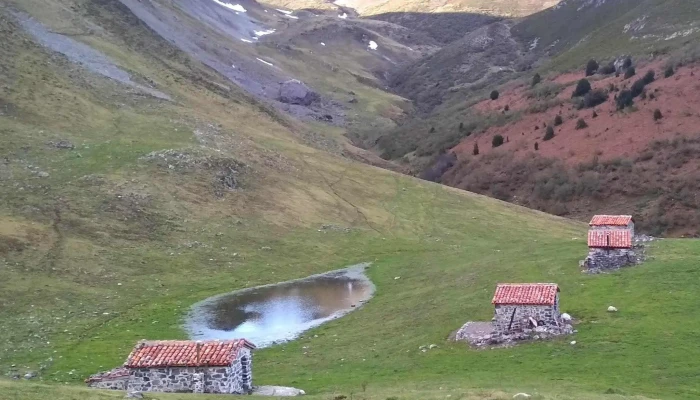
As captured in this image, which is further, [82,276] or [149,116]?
[149,116]

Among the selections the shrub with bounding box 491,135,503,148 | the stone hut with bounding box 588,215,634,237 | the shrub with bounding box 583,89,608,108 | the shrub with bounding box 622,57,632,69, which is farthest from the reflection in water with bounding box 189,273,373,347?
the shrub with bounding box 622,57,632,69

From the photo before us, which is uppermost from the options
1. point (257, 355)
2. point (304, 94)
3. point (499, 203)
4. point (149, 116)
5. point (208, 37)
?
point (208, 37)

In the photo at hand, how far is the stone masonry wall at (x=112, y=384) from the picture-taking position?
2787 centimetres

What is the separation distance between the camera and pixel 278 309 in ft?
160

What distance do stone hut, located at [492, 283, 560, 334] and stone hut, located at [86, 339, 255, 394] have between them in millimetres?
11717

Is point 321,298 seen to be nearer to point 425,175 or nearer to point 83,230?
point 83,230

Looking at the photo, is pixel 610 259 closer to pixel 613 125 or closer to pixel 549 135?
pixel 613 125

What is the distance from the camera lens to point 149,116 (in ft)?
283

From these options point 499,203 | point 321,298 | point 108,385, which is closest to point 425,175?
point 499,203

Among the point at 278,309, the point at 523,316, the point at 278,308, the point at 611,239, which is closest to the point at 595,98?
the point at 611,239

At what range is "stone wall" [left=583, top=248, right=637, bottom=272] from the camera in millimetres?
41531

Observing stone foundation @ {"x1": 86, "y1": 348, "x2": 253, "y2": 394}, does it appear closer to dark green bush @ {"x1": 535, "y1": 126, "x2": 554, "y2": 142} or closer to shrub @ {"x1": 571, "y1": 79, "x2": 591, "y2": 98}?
dark green bush @ {"x1": 535, "y1": 126, "x2": 554, "y2": 142}

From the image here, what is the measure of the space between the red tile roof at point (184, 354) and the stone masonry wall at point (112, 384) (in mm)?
749

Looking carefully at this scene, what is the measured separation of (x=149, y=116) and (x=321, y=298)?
4295 centimetres
